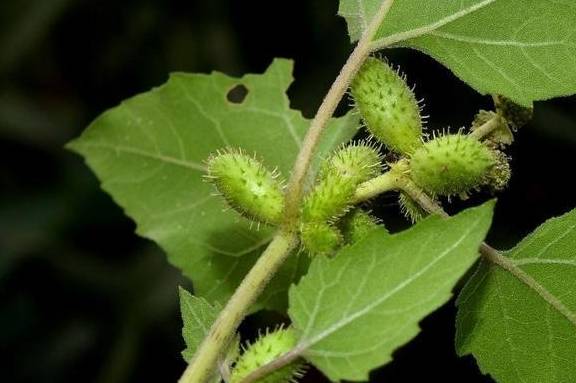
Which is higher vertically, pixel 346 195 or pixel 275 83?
pixel 275 83

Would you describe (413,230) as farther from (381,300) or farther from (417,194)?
(417,194)

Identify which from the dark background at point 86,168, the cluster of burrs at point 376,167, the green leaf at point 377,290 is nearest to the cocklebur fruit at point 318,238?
the cluster of burrs at point 376,167

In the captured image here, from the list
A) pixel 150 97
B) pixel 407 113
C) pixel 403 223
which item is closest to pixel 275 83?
pixel 150 97

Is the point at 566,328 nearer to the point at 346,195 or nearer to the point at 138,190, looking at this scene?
the point at 346,195

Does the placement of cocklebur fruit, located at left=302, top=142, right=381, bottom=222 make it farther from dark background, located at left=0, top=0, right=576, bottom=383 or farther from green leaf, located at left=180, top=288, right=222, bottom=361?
dark background, located at left=0, top=0, right=576, bottom=383

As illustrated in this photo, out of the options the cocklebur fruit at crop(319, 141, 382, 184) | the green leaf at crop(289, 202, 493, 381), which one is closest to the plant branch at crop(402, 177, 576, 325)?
the cocklebur fruit at crop(319, 141, 382, 184)
